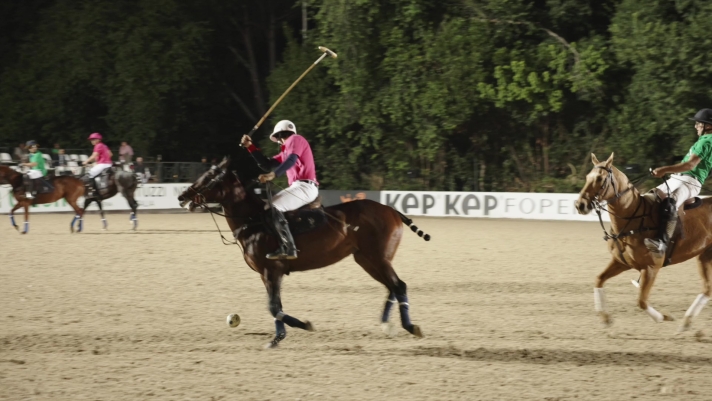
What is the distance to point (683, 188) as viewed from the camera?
29.9 feet

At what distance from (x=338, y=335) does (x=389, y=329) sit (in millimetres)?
509

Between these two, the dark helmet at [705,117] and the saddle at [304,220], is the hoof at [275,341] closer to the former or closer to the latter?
the saddle at [304,220]

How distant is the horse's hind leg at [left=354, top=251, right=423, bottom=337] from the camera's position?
27.1 ft

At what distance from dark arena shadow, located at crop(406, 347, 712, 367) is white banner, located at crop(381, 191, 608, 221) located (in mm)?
17929

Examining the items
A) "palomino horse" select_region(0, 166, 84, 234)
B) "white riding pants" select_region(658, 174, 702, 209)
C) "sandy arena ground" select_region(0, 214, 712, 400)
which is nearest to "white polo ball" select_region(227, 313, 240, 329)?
"sandy arena ground" select_region(0, 214, 712, 400)

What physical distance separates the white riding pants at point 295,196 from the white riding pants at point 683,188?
3.77m

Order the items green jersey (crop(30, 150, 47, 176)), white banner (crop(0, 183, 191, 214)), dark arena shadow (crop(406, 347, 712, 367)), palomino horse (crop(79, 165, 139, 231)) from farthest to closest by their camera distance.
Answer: white banner (crop(0, 183, 191, 214)), green jersey (crop(30, 150, 47, 176)), palomino horse (crop(79, 165, 139, 231)), dark arena shadow (crop(406, 347, 712, 367))

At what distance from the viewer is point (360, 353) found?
7.59 metres

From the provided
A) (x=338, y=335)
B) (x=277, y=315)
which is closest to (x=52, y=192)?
(x=338, y=335)

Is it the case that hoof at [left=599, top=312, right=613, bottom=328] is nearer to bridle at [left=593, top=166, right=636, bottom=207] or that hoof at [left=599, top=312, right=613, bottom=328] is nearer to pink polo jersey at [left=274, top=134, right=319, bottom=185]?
bridle at [left=593, top=166, right=636, bottom=207]

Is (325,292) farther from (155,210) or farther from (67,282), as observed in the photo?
(155,210)

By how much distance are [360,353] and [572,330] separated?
247cm

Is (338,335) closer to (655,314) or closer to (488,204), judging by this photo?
(655,314)

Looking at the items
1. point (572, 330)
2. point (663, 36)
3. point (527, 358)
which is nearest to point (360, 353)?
point (527, 358)
